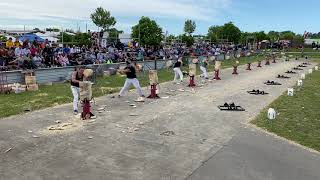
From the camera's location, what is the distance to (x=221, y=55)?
195 feet

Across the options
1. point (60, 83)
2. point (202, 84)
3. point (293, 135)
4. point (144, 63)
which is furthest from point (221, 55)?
point (293, 135)

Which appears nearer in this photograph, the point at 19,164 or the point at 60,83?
the point at 19,164

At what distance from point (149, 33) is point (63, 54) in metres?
17.5

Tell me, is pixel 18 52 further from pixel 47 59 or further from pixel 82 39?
pixel 82 39

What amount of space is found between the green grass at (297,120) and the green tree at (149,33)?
78.4 ft

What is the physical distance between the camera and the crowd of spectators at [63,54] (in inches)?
1003

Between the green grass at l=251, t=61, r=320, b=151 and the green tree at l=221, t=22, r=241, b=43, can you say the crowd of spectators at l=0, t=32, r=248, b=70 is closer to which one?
the green grass at l=251, t=61, r=320, b=151

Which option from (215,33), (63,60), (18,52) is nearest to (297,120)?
(18,52)

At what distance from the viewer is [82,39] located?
37594mm

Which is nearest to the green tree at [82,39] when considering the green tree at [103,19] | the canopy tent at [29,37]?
the canopy tent at [29,37]

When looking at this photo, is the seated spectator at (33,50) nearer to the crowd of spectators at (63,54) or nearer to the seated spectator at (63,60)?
the crowd of spectators at (63,54)

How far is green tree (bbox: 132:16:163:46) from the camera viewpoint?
45.2 meters

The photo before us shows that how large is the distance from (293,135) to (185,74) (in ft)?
67.5

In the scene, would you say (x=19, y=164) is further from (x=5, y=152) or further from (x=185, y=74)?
(x=185, y=74)
